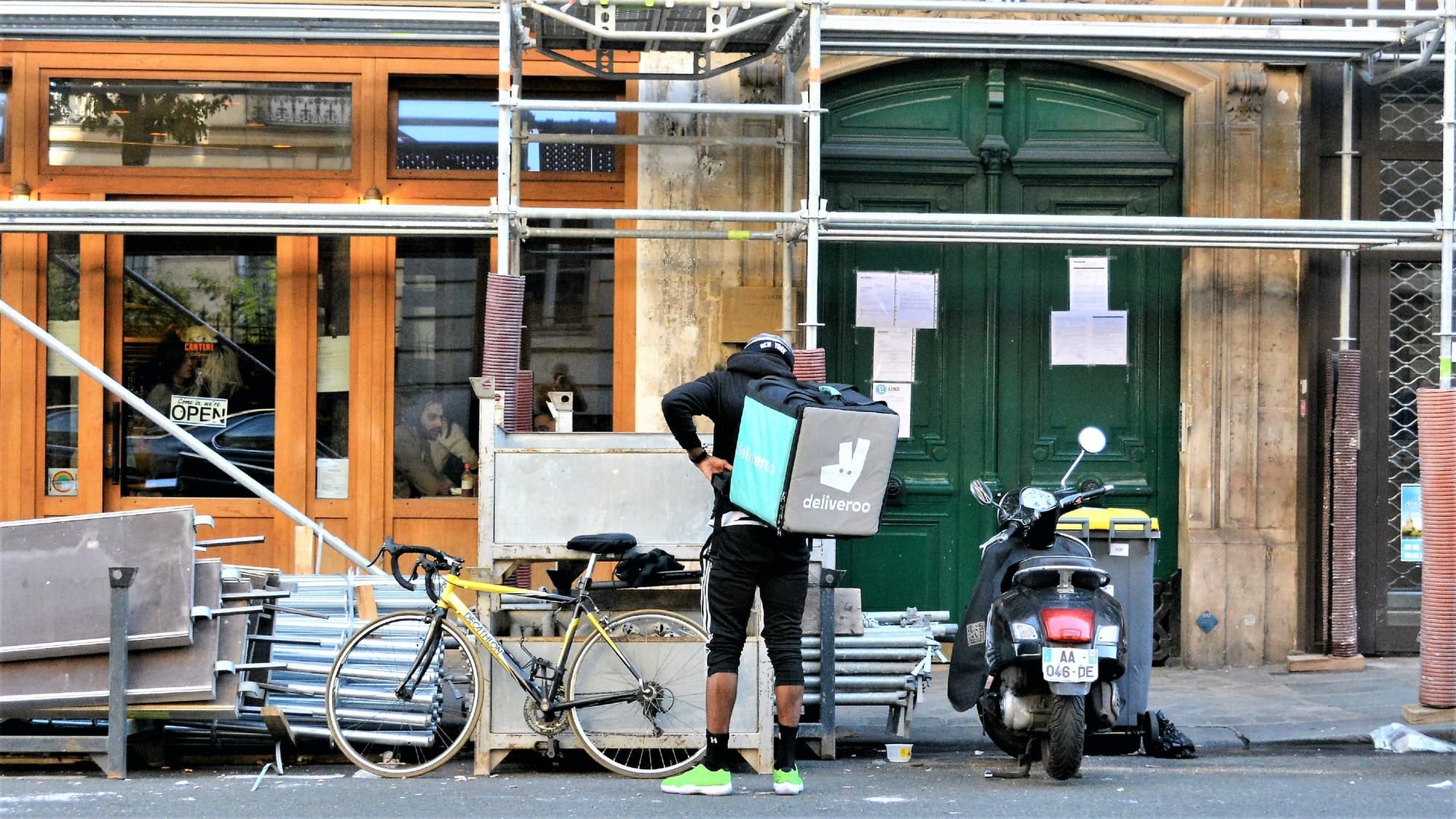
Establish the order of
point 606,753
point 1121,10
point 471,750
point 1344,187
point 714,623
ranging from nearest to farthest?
point 714,623
point 606,753
point 471,750
point 1121,10
point 1344,187

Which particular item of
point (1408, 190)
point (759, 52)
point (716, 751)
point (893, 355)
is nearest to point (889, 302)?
point (893, 355)

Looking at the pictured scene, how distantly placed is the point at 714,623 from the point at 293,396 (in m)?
4.41

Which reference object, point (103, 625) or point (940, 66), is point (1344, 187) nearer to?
point (940, 66)

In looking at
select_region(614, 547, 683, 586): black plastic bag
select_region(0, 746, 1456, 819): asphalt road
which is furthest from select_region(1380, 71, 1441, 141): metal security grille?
select_region(614, 547, 683, 586): black plastic bag

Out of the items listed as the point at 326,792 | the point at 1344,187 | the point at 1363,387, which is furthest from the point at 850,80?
the point at 326,792

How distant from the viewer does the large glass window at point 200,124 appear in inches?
374

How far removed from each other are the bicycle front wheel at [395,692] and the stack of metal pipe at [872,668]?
1.61 metres

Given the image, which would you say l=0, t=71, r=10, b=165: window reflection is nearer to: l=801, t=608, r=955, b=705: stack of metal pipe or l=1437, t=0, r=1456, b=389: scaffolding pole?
l=801, t=608, r=955, b=705: stack of metal pipe

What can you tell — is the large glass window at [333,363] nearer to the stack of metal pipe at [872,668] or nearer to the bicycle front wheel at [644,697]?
the bicycle front wheel at [644,697]

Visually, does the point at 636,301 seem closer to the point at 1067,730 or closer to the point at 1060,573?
the point at 1060,573

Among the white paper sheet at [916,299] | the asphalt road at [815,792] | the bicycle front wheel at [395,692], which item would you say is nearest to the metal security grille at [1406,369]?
the asphalt road at [815,792]

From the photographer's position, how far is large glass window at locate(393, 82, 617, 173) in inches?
377

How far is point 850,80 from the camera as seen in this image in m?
9.69

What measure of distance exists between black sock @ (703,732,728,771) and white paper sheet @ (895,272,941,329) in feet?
13.6
